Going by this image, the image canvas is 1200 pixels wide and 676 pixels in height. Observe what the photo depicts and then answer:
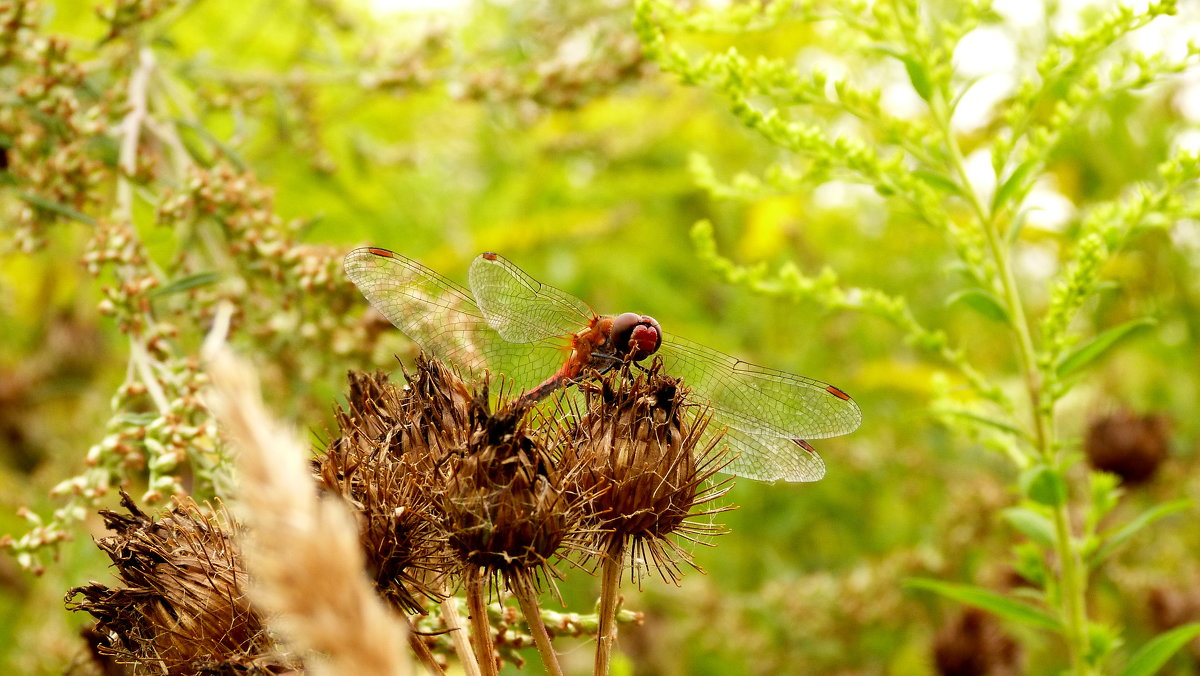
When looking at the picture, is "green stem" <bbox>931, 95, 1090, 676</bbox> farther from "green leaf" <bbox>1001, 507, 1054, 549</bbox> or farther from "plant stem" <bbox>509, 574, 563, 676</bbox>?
"plant stem" <bbox>509, 574, 563, 676</bbox>

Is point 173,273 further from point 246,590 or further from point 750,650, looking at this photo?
point 750,650

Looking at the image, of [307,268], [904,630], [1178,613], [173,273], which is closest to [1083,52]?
[307,268]

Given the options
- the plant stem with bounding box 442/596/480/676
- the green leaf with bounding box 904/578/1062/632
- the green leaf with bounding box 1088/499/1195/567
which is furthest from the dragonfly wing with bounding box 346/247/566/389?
the green leaf with bounding box 1088/499/1195/567

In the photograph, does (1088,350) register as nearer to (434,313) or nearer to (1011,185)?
(1011,185)

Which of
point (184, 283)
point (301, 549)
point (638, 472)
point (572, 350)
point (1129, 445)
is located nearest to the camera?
point (301, 549)

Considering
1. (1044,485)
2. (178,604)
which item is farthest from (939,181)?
(178,604)

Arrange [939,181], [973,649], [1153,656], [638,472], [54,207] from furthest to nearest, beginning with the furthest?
[973,649] < [54,207] < [939,181] < [1153,656] < [638,472]
